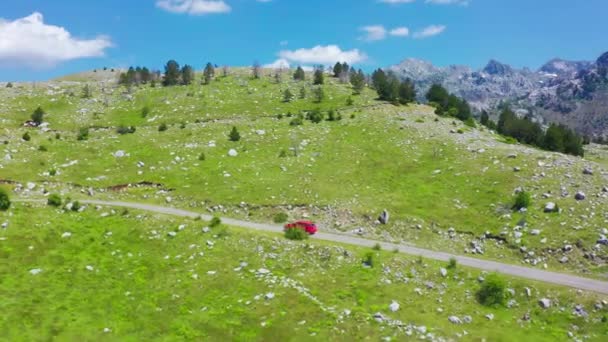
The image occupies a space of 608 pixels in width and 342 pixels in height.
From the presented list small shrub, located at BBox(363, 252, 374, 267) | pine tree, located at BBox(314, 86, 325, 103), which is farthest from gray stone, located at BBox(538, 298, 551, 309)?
pine tree, located at BBox(314, 86, 325, 103)

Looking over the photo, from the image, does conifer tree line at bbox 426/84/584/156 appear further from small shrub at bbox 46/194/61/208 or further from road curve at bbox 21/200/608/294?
small shrub at bbox 46/194/61/208

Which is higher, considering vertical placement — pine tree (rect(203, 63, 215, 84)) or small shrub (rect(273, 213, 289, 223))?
pine tree (rect(203, 63, 215, 84))

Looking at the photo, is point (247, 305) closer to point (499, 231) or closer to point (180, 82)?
point (499, 231)

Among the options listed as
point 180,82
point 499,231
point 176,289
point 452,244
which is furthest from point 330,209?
point 180,82

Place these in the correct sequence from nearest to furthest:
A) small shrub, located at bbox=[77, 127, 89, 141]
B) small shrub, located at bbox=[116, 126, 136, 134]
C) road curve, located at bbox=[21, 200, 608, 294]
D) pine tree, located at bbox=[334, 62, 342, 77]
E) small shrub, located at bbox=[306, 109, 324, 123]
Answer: road curve, located at bbox=[21, 200, 608, 294]
small shrub, located at bbox=[77, 127, 89, 141]
small shrub, located at bbox=[116, 126, 136, 134]
small shrub, located at bbox=[306, 109, 324, 123]
pine tree, located at bbox=[334, 62, 342, 77]

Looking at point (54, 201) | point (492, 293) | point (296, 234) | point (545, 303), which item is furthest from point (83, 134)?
point (545, 303)

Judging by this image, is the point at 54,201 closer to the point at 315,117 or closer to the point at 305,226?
the point at 305,226

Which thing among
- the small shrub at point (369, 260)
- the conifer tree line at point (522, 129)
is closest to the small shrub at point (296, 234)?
the small shrub at point (369, 260)
